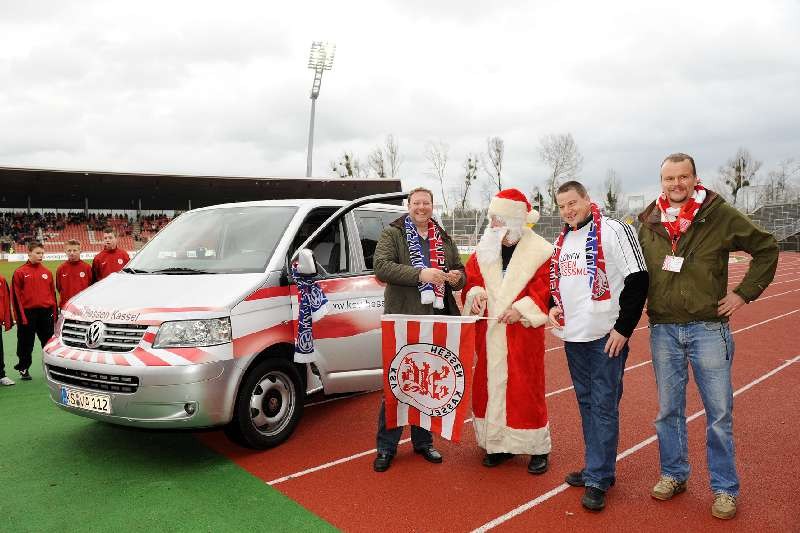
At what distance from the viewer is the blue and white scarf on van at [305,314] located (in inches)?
178

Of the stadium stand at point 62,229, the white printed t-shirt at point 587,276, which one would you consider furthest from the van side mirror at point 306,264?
the stadium stand at point 62,229

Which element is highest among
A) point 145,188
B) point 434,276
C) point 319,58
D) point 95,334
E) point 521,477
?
point 319,58

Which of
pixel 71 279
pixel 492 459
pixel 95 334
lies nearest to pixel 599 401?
pixel 492 459

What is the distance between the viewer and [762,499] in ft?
12.1

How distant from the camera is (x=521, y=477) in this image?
405cm

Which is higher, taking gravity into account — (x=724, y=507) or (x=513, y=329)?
(x=513, y=329)

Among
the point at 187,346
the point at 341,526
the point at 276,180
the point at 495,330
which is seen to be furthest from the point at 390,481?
the point at 276,180

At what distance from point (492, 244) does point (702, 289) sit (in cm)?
132

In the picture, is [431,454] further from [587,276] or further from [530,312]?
[587,276]

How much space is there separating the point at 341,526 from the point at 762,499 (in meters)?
2.64

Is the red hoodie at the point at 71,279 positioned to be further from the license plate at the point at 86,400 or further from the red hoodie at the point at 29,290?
the license plate at the point at 86,400

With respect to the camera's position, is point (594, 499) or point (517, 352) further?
point (517, 352)

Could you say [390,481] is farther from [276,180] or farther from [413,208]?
[276,180]

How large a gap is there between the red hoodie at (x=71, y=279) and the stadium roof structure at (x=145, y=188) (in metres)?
32.4
